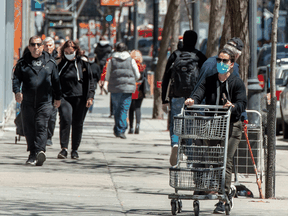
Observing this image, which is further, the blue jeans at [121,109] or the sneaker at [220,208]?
the blue jeans at [121,109]

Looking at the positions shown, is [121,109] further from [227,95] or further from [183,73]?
[227,95]

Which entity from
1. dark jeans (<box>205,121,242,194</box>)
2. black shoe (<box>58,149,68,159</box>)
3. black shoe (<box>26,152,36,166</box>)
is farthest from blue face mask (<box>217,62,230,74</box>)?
black shoe (<box>58,149,68,159</box>)

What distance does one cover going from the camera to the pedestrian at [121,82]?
42.8 feet

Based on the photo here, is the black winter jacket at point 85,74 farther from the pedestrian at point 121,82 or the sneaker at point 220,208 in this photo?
the sneaker at point 220,208

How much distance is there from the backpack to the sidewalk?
1.18 metres

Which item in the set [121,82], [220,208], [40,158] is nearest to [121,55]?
[121,82]

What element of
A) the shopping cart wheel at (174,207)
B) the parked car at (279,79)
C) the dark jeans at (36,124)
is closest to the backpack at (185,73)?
the dark jeans at (36,124)

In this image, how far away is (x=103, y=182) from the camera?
8.02 metres

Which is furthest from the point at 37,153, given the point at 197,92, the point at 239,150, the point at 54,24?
the point at 54,24

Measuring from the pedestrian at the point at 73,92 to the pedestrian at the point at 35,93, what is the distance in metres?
0.72

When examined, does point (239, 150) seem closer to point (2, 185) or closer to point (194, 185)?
point (194, 185)

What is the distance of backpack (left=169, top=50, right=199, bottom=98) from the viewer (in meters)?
9.16

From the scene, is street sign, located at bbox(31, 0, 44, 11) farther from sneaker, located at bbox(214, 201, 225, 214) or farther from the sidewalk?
sneaker, located at bbox(214, 201, 225, 214)

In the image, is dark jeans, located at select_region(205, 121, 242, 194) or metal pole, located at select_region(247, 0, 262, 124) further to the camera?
metal pole, located at select_region(247, 0, 262, 124)
